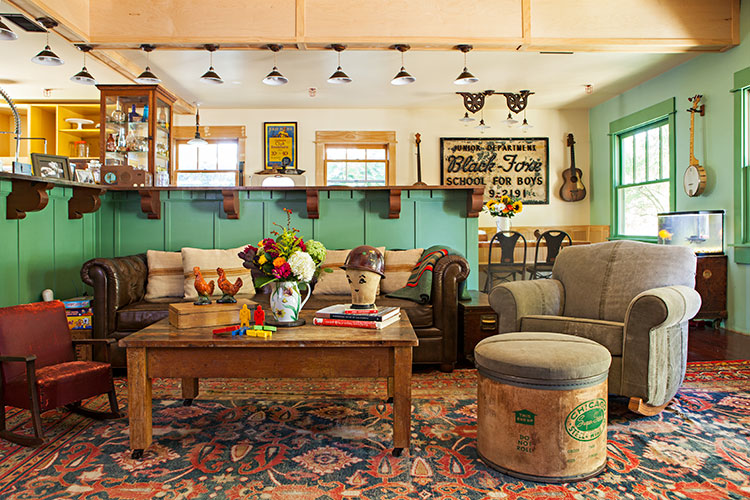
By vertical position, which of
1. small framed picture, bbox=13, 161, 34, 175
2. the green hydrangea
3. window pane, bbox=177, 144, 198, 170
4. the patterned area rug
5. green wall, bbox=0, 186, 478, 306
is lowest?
the patterned area rug

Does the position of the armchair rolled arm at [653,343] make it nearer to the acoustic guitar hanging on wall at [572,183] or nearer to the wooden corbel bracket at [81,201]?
the wooden corbel bracket at [81,201]

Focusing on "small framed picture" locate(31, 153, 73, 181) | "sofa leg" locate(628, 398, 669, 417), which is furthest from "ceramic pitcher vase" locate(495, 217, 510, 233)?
"small framed picture" locate(31, 153, 73, 181)

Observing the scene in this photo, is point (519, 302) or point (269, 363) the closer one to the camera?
point (269, 363)

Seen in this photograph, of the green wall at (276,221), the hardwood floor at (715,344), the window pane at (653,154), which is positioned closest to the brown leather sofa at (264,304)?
the green wall at (276,221)

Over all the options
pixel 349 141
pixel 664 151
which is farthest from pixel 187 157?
pixel 664 151

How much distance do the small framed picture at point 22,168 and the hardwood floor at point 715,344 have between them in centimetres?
471

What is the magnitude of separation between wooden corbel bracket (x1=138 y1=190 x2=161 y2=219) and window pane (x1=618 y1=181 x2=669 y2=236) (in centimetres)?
566

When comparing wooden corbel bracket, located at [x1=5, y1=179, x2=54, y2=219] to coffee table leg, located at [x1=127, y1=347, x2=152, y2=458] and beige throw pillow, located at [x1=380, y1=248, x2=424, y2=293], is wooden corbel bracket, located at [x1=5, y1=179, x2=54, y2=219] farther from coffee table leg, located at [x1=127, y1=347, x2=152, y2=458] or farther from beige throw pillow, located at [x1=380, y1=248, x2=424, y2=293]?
beige throw pillow, located at [x1=380, y1=248, x2=424, y2=293]

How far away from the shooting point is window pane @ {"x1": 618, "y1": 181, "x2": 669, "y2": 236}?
6238mm

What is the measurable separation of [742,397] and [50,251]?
4584 mm

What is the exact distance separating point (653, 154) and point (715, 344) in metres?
3.08

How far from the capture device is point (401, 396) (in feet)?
6.86

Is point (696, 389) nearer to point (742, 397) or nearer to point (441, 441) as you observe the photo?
point (742, 397)

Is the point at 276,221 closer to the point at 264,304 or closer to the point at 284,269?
the point at 264,304
